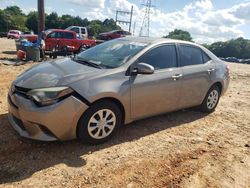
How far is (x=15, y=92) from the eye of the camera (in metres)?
3.97

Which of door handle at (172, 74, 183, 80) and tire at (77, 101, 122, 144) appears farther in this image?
door handle at (172, 74, 183, 80)

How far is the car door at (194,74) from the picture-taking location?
5375 millimetres

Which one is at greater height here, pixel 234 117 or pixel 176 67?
pixel 176 67

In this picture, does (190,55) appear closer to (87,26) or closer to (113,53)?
(113,53)

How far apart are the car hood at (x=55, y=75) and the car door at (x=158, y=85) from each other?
680mm

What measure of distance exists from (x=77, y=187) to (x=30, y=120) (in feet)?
3.56

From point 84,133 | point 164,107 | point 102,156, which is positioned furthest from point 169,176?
point 164,107

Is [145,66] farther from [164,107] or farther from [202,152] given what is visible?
[202,152]

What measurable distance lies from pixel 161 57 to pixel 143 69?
764 millimetres

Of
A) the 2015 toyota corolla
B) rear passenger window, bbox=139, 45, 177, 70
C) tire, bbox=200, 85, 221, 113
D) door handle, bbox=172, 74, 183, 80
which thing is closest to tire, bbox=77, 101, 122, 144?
the 2015 toyota corolla

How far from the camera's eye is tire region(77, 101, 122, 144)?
3.97m

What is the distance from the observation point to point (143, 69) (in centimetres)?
441

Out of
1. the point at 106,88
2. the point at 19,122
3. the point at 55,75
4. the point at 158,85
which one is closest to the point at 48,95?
the point at 55,75

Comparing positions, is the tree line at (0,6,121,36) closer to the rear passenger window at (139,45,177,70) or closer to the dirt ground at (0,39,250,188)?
the rear passenger window at (139,45,177,70)
